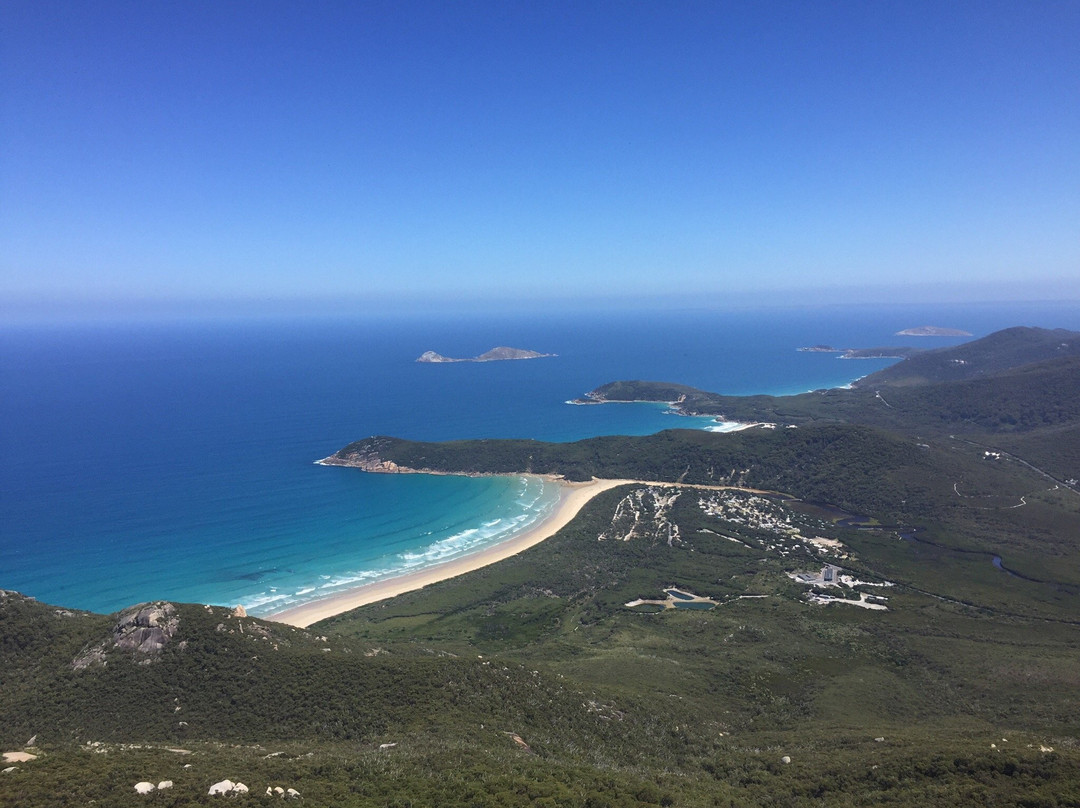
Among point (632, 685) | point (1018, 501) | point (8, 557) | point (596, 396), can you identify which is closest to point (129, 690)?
point (632, 685)

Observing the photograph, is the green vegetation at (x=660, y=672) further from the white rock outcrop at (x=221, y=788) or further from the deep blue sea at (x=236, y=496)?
the deep blue sea at (x=236, y=496)

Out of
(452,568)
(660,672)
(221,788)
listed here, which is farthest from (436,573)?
(221,788)

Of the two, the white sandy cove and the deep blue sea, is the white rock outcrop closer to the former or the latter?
the white sandy cove

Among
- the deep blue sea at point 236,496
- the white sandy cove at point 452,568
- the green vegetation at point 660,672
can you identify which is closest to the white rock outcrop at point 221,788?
the green vegetation at point 660,672

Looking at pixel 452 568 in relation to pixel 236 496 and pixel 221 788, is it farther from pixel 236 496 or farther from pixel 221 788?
pixel 221 788

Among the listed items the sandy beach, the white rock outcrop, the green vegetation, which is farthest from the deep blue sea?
the white rock outcrop
